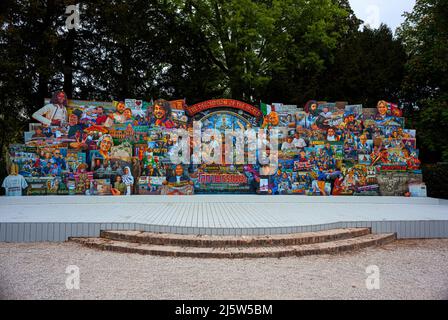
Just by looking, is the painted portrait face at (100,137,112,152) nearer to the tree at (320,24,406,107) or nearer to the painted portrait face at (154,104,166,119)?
→ the painted portrait face at (154,104,166,119)

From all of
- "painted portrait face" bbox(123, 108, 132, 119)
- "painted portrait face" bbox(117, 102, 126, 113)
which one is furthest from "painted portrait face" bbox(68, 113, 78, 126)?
"painted portrait face" bbox(123, 108, 132, 119)

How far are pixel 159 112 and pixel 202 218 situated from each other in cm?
660

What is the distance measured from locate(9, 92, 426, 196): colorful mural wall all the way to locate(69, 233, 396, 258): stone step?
632 cm

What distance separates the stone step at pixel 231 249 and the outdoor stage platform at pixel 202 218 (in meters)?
0.49

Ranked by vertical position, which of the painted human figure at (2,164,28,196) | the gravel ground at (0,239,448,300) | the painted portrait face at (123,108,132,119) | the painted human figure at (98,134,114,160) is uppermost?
the painted portrait face at (123,108,132,119)

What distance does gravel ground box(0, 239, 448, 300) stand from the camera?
409cm

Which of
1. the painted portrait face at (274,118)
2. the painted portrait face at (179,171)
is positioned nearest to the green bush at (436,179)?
the painted portrait face at (274,118)

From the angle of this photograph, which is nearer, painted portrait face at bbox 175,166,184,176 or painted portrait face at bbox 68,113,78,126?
painted portrait face at bbox 68,113,78,126

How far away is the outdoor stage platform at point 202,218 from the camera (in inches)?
258
